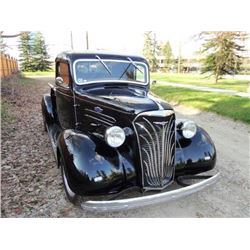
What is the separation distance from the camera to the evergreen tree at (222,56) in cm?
513

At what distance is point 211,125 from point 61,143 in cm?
417

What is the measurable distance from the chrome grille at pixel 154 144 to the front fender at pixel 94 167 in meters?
0.17

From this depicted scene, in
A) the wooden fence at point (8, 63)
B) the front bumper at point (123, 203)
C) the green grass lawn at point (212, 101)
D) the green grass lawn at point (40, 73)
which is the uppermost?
the wooden fence at point (8, 63)

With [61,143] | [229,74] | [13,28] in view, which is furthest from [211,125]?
[13,28]

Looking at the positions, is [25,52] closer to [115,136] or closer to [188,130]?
[115,136]

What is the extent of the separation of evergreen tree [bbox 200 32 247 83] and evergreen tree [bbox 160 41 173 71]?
2.18 feet

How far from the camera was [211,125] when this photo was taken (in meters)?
6.03

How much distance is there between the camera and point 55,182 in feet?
10.5

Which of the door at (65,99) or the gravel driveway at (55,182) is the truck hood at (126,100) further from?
the gravel driveway at (55,182)

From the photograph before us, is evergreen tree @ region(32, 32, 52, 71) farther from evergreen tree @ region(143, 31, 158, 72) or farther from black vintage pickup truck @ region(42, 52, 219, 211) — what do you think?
evergreen tree @ region(143, 31, 158, 72)

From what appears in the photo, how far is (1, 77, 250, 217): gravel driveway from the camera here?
2607mm

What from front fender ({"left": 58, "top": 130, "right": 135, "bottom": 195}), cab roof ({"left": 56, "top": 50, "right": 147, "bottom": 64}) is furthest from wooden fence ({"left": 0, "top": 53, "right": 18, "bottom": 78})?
front fender ({"left": 58, "top": 130, "right": 135, "bottom": 195})

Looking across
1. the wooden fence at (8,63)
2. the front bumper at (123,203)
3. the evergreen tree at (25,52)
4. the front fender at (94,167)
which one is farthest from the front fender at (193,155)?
the wooden fence at (8,63)

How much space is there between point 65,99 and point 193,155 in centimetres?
190
